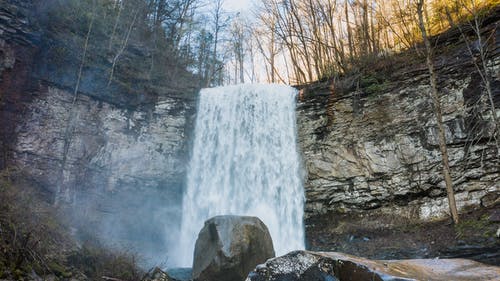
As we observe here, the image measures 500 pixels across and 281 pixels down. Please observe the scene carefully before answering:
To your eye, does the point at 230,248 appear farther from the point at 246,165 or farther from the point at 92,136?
the point at 92,136

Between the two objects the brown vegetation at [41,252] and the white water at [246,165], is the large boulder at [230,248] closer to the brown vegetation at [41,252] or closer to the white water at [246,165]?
the brown vegetation at [41,252]

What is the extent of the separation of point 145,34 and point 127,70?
450 centimetres

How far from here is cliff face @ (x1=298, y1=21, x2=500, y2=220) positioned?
11.2 meters

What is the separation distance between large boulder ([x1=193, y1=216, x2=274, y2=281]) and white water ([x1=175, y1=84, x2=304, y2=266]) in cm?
420

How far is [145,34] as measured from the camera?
63.0 feet

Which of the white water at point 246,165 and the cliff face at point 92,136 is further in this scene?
the white water at point 246,165

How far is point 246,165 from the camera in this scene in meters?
14.3

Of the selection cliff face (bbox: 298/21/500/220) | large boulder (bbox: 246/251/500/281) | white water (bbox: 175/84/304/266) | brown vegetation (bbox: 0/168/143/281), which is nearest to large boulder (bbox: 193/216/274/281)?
brown vegetation (bbox: 0/168/143/281)

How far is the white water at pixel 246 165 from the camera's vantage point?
1346 cm

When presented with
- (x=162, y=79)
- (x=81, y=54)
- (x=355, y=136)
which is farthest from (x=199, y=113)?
(x=355, y=136)

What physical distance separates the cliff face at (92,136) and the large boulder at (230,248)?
5.29m

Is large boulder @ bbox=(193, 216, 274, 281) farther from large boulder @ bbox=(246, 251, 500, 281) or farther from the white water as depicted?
large boulder @ bbox=(246, 251, 500, 281)

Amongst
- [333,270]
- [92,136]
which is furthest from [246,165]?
[333,270]

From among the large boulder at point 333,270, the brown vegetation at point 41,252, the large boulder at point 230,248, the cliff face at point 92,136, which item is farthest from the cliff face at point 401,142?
the large boulder at point 333,270
